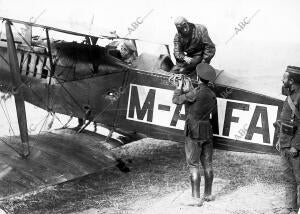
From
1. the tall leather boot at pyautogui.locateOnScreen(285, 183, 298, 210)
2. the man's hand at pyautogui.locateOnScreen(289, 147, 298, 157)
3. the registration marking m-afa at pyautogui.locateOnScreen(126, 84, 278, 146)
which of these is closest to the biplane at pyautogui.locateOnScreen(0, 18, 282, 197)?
the registration marking m-afa at pyautogui.locateOnScreen(126, 84, 278, 146)

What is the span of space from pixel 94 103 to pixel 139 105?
0.94 metres

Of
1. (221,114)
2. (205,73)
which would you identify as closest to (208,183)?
(221,114)

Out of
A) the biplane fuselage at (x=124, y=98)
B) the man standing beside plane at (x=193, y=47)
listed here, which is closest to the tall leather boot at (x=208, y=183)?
the biplane fuselage at (x=124, y=98)

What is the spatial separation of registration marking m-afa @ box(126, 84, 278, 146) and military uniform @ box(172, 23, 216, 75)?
0.58 meters

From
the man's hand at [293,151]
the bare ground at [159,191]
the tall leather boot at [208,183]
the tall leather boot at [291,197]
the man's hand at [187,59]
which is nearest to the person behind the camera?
the man's hand at [293,151]

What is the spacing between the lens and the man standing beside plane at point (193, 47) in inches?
240

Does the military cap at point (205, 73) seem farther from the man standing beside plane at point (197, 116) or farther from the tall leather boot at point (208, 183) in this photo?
the tall leather boot at point (208, 183)

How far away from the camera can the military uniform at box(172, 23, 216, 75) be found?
610cm

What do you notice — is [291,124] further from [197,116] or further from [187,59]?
[187,59]

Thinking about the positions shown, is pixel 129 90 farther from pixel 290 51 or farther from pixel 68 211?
pixel 290 51

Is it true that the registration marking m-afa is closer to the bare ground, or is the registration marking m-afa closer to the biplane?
the biplane

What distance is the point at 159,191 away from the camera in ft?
20.5

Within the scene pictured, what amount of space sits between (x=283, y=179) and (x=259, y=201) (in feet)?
4.43

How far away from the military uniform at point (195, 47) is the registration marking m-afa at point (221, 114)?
0.58 metres
